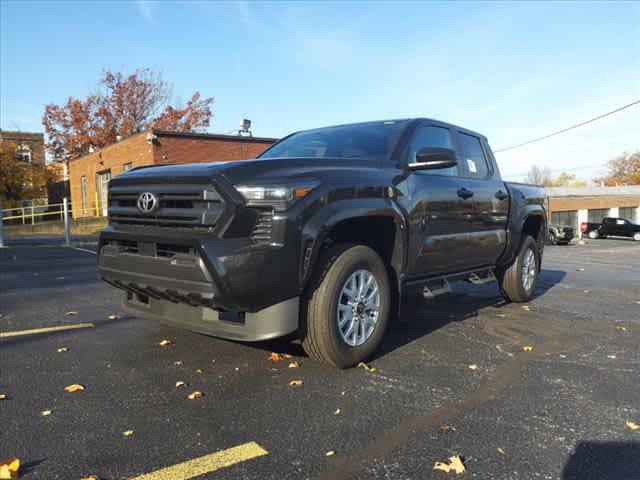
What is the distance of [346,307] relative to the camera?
140 inches

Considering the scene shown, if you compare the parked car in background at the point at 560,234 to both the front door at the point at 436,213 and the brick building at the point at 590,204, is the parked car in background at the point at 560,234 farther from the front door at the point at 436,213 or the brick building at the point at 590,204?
the front door at the point at 436,213

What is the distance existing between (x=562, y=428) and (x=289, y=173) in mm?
2186

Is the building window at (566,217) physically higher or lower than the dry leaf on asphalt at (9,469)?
lower

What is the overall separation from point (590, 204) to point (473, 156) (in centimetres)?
4400

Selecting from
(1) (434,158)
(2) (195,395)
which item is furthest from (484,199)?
(2) (195,395)

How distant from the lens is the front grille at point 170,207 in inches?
120

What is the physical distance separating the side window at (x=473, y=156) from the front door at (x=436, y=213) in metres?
Result: 0.28

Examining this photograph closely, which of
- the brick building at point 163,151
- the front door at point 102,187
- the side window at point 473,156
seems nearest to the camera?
the side window at point 473,156

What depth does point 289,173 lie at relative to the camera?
3.20m

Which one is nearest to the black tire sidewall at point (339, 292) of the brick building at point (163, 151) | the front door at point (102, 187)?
the brick building at point (163, 151)

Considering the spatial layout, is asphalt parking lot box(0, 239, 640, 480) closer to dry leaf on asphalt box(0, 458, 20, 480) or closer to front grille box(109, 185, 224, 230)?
dry leaf on asphalt box(0, 458, 20, 480)

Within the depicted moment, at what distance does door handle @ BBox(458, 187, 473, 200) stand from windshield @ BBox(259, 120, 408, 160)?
864mm

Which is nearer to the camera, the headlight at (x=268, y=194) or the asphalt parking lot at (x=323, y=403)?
the asphalt parking lot at (x=323, y=403)

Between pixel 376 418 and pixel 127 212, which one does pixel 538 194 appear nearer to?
pixel 376 418
